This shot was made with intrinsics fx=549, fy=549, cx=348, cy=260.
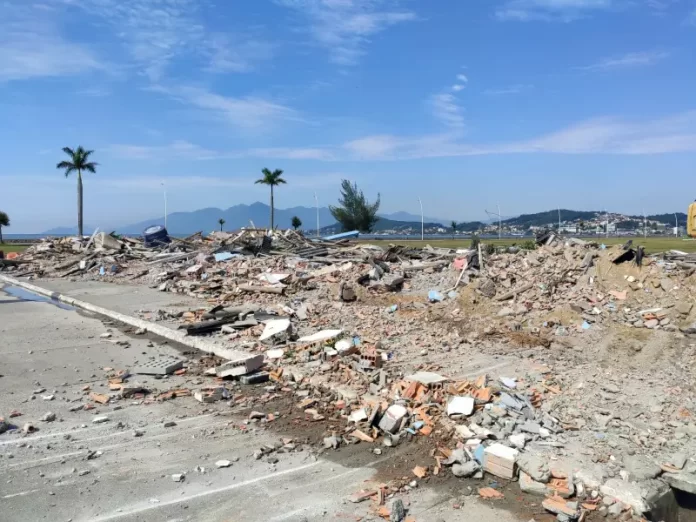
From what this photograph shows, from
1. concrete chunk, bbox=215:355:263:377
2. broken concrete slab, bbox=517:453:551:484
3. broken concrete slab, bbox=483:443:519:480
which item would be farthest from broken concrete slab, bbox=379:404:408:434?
concrete chunk, bbox=215:355:263:377

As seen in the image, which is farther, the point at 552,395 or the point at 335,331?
the point at 335,331

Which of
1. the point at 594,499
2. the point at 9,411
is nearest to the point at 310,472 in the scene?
the point at 594,499

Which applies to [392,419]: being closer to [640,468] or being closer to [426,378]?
[426,378]

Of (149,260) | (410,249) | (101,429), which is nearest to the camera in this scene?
(101,429)

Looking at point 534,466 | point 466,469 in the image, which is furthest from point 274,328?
point 534,466

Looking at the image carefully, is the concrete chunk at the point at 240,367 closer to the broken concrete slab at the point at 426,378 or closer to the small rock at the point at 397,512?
the broken concrete slab at the point at 426,378

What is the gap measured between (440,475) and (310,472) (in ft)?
3.61

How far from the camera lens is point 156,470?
4703 mm

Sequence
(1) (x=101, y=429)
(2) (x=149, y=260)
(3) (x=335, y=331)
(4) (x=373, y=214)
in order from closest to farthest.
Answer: (1) (x=101, y=429) → (3) (x=335, y=331) → (2) (x=149, y=260) → (4) (x=373, y=214)

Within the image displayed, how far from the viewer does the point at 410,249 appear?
21781 millimetres

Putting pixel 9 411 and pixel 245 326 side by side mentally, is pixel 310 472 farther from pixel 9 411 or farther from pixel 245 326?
pixel 245 326

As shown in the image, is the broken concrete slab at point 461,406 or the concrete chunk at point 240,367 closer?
the broken concrete slab at point 461,406

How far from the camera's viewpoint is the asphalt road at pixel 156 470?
159 inches

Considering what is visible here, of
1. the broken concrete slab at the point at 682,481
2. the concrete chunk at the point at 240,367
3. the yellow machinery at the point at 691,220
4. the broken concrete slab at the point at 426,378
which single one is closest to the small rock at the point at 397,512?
the broken concrete slab at the point at 682,481
